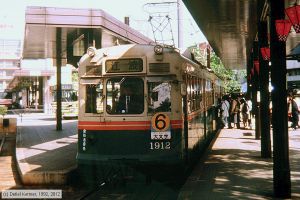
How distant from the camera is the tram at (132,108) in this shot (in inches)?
336

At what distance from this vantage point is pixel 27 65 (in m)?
53.0

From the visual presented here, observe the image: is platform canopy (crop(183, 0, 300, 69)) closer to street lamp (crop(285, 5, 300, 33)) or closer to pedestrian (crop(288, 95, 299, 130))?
street lamp (crop(285, 5, 300, 33))

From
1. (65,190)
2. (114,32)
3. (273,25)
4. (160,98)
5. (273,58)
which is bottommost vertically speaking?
(65,190)

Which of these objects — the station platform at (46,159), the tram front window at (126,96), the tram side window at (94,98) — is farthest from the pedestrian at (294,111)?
the tram side window at (94,98)

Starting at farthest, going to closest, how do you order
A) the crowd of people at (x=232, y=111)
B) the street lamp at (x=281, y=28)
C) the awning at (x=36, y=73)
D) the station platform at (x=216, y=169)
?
1. the awning at (x=36, y=73)
2. the crowd of people at (x=232, y=111)
3. the station platform at (x=216, y=169)
4. the street lamp at (x=281, y=28)

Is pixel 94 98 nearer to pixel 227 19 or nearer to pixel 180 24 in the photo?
pixel 227 19

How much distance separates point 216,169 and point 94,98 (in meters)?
3.39

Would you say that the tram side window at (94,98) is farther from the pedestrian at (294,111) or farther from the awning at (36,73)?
the awning at (36,73)

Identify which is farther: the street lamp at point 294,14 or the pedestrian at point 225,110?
the pedestrian at point 225,110

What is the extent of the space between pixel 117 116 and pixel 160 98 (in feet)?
3.06

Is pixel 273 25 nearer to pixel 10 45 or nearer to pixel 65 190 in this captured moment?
pixel 65 190

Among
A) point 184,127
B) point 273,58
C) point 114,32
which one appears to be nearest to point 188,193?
point 184,127

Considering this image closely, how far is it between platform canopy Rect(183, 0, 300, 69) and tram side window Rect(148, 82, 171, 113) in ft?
10.5

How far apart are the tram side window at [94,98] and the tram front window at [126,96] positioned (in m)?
0.18
